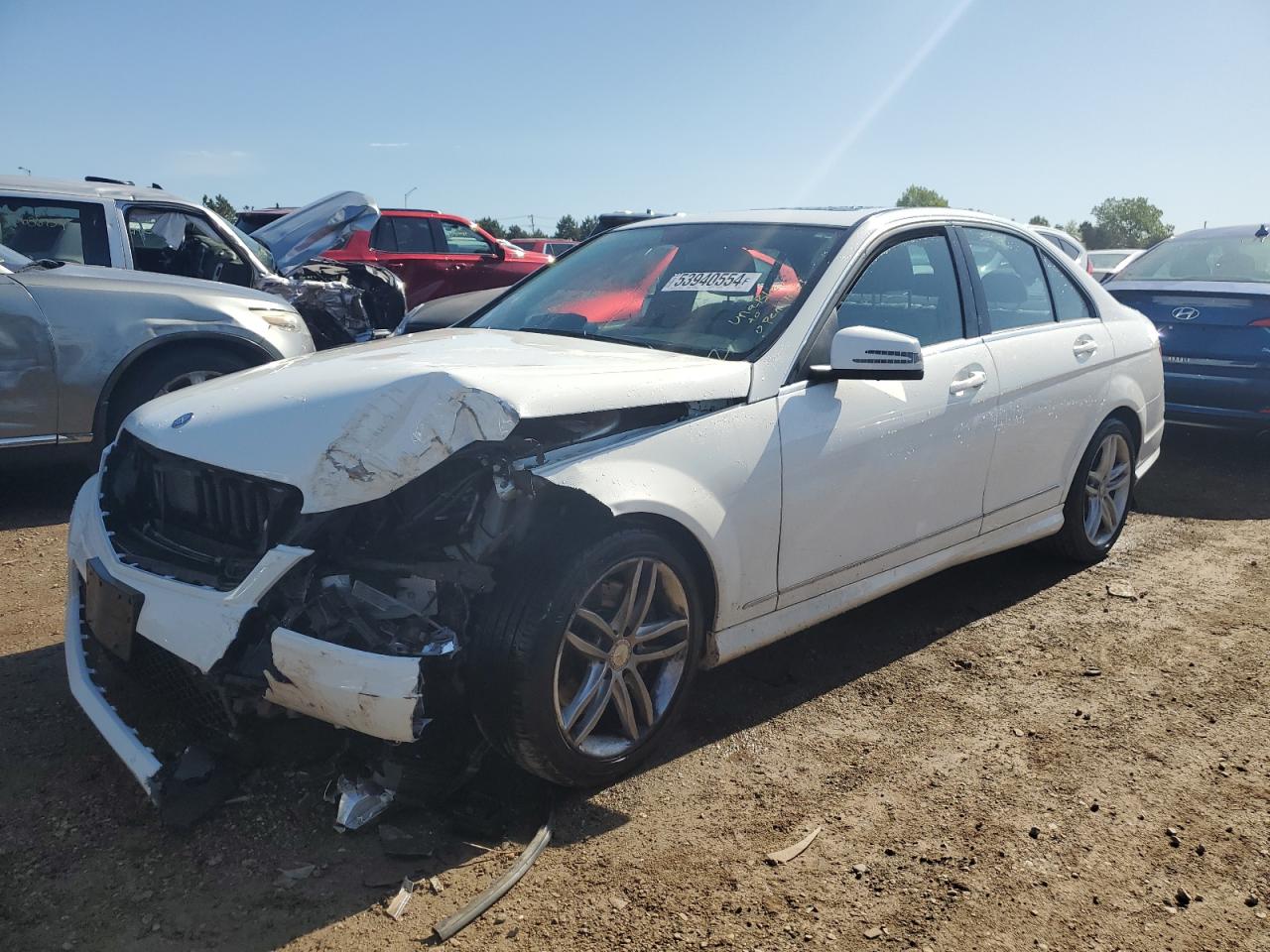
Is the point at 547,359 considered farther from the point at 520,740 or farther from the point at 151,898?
the point at 151,898

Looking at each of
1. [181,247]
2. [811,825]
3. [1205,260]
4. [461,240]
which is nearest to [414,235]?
[461,240]

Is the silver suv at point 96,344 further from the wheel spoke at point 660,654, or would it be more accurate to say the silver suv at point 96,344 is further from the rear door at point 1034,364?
the rear door at point 1034,364

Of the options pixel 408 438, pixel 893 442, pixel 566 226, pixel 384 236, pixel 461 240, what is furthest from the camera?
pixel 566 226

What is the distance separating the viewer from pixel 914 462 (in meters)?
3.56

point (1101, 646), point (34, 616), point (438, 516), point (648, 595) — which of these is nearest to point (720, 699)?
point (648, 595)

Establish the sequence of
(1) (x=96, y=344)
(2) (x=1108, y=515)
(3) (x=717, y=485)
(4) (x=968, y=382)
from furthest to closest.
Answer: (1) (x=96, y=344), (2) (x=1108, y=515), (4) (x=968, y=382), (3) (x=717, y=485)

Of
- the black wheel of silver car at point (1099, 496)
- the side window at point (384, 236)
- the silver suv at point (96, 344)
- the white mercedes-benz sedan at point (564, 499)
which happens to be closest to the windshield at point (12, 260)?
the silver suv at point (96, 344)

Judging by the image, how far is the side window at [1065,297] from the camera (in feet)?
15.0

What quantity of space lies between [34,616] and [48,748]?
1230 millimetres

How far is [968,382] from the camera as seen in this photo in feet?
12.5

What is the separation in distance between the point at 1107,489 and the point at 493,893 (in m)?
3.74

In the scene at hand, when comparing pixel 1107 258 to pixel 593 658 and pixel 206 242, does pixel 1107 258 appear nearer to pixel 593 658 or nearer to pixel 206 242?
pixel 206 242

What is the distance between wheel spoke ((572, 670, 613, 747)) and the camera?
2.79 metres

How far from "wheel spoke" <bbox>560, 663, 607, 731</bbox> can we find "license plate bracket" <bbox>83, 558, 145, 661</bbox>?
3.86ft
